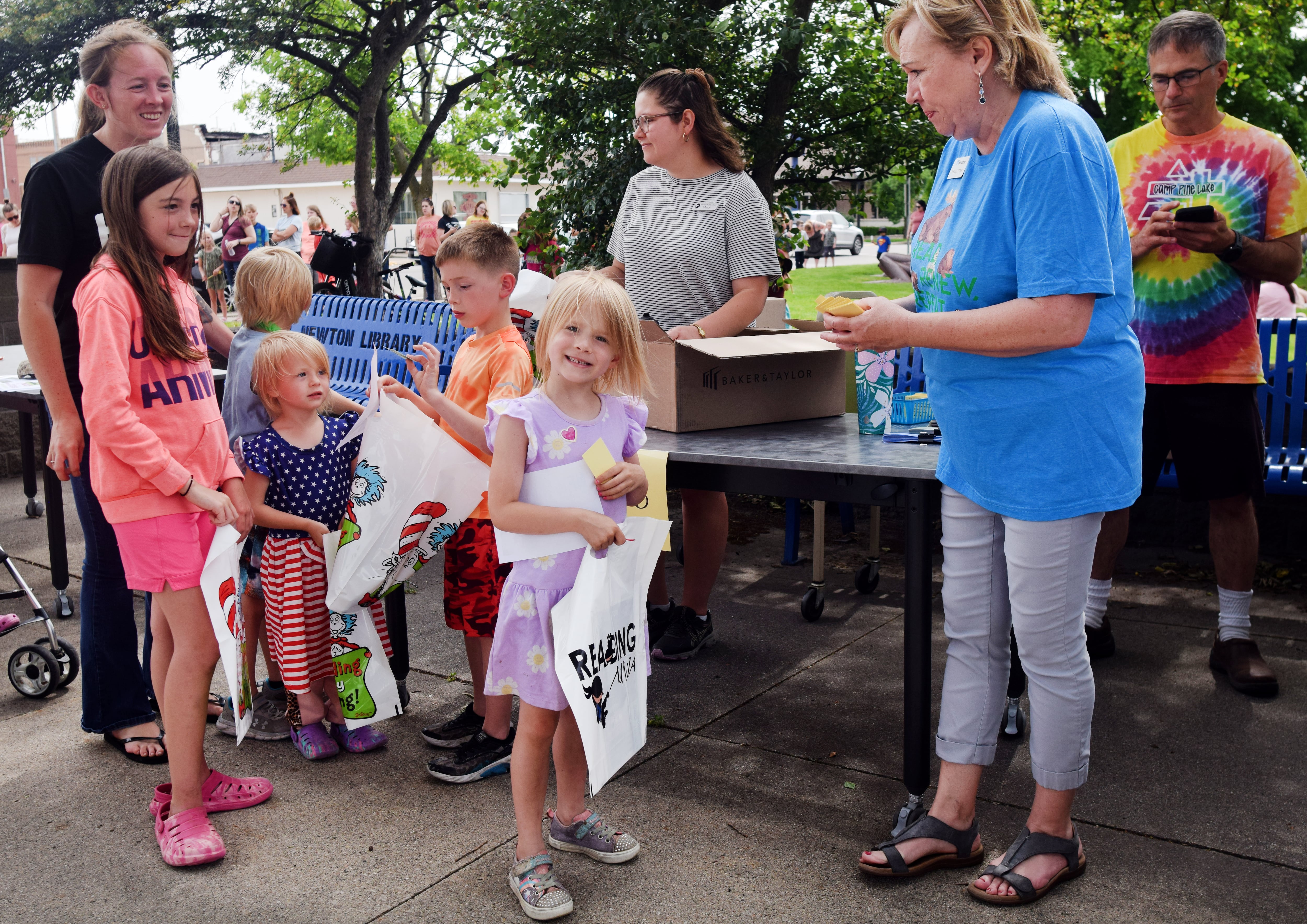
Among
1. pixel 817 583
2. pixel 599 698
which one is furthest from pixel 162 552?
pixel 817 583

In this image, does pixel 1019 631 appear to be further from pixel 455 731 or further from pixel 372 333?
→ pixel 372 333

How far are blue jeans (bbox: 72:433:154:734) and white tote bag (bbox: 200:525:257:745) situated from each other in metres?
0.69

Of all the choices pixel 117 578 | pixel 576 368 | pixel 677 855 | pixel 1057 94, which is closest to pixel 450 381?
pixel 576 368

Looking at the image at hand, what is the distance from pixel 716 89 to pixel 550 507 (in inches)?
172

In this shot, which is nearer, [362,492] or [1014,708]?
[362,492]

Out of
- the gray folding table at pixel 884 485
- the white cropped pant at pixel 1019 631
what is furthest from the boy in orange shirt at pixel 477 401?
the white cropped pant at pixel 1019 631

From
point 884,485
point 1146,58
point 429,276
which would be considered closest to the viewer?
point 884,485

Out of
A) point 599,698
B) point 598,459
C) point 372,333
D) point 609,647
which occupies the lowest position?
point 599,698

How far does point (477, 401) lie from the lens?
3.16 meters

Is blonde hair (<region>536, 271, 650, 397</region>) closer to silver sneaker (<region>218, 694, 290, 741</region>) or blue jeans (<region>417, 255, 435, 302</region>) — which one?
silver sneaker (<region>218, 694, 290, 741</region>)

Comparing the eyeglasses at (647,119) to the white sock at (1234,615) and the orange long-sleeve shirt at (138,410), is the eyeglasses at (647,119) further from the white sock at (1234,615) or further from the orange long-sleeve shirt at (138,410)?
the white sock at (1234,615)

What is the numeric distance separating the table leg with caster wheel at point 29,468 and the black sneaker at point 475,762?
3643 millimetres

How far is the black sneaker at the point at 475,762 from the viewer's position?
3150 millimetres

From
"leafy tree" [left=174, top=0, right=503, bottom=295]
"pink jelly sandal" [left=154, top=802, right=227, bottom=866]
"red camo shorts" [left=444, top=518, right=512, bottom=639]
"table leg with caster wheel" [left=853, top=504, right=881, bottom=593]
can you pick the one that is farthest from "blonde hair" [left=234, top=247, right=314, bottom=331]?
"leafy tree" [left=174, top=0, right=503, bottom=295]
